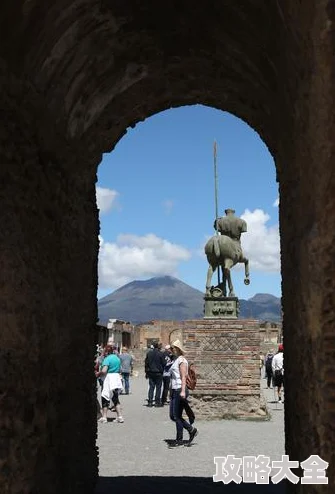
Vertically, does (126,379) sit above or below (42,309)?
below

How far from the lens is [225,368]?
12508 mm

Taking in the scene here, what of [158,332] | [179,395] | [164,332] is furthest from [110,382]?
[158,332]

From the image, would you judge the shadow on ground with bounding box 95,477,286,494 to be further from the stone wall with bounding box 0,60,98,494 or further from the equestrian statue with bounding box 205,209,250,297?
the equestrian statue with bounding box 205,209,250,297

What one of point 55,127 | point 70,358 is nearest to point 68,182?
point 55,127

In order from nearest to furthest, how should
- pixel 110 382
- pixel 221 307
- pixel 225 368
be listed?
pixel 110 382 < pixel 225 368 < pixel 221 307

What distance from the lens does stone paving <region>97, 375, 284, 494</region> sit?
283 inches

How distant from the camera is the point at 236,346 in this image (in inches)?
500

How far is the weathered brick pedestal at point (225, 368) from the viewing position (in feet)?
40.8

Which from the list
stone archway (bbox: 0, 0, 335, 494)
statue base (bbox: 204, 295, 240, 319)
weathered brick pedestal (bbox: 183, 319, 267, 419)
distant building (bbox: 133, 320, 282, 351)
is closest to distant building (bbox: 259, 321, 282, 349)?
distant building (bbox: 133, 320, 282, 351)

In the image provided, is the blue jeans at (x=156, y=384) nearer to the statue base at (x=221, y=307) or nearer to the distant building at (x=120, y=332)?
the statue base at (x=221, y=307)

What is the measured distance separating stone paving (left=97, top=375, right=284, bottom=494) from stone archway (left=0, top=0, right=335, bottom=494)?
1280mm

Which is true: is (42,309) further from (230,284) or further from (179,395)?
(230,284)

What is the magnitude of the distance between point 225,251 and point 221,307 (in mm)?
1250

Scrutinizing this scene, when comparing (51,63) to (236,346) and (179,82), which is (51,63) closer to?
(179,82)
